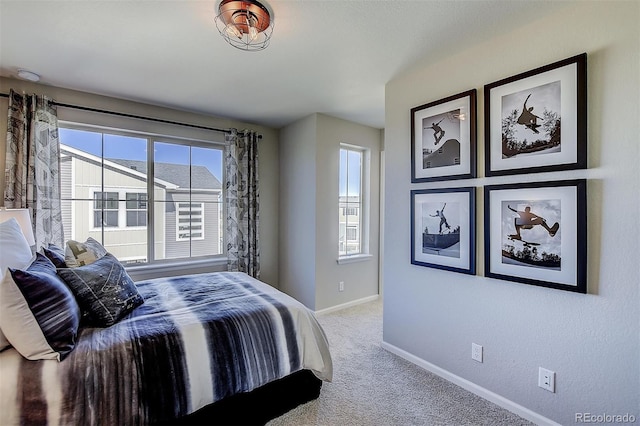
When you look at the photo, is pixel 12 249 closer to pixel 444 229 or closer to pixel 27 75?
pixel 27 75

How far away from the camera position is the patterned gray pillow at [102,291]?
1.64 meters

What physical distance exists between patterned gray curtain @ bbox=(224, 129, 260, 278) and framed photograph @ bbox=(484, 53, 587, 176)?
276 cm

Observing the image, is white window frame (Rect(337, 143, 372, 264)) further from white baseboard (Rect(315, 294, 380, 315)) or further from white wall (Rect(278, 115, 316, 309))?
white wall (Rect(278, 115, 316, 309))

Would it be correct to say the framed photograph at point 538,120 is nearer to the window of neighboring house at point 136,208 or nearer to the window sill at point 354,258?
the window sill at point 354,258

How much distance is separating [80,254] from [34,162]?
1.35 m

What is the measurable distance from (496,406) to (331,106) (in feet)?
10.0

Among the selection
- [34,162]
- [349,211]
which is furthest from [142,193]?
[349,211]

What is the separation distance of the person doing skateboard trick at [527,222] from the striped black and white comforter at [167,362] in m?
1.48

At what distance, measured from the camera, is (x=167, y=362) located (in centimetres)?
150

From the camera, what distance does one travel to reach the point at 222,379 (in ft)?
5.27

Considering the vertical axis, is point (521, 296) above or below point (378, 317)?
above

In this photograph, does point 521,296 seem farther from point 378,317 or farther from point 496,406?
point 378,317

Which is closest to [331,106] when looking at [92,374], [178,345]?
[178,345]

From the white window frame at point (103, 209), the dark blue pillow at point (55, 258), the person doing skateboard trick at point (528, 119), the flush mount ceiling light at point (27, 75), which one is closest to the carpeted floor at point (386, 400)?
the dark blue pillow at point (55, 258)
